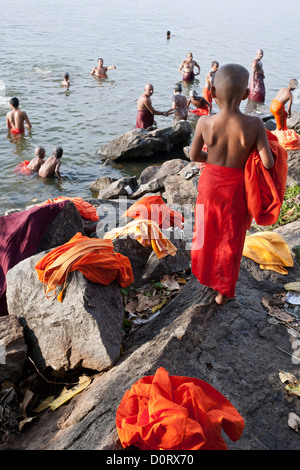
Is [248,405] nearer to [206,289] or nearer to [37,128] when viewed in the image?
[206,289]

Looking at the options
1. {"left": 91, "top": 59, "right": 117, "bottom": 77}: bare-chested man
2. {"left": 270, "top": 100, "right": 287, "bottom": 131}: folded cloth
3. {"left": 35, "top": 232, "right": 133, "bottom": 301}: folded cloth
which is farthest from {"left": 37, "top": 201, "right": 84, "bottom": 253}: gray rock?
{"left": 91, "top": 59, "right": 117, "bottom": 77}: bare-chested man

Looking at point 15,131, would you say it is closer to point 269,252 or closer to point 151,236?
point 151,236

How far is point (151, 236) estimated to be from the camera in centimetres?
516

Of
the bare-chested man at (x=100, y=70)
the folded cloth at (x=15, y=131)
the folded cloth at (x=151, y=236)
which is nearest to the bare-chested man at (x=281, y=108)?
the folded cloth at (x=151, y=236)

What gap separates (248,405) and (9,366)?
6.87ft

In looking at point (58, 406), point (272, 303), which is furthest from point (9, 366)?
point (272, 303)

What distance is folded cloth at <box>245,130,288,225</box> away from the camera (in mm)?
3590

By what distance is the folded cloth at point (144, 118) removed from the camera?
13.0 meters

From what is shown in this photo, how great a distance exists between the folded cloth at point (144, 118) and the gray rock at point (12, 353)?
10.1m

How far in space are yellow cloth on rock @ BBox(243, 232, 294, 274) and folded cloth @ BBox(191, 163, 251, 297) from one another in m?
1.02

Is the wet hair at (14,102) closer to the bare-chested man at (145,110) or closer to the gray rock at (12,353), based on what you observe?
the bare-chested man at (145,110)
